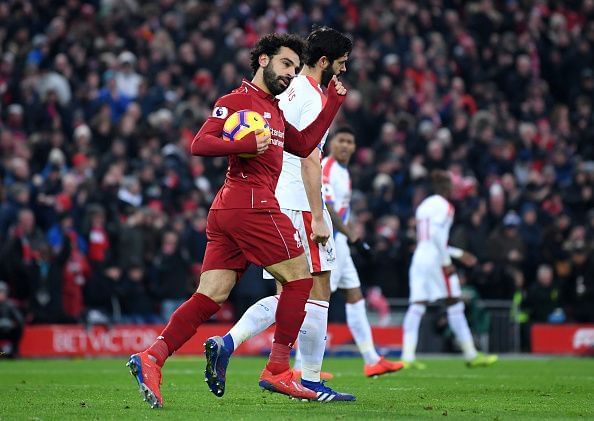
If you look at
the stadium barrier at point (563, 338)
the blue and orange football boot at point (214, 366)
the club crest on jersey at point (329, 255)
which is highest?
the club crest on jersey at point (329, 255)

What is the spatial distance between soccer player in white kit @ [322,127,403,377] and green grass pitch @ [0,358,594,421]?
251mm

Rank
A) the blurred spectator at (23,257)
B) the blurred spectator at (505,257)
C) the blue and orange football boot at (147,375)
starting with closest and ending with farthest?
the blue and orange football boot at (147,375)
the blurred spectator at (23,257)
the blurred spectator at (505,257)

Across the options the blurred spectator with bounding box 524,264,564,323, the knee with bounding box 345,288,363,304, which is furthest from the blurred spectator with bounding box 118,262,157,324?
the knee with bounding box 345,288,363,304

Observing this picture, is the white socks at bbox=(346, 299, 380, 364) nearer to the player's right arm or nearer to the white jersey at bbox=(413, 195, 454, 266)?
the white jersey at bbox=(413, 195, 454, 266)

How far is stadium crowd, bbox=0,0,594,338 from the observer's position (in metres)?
20.7

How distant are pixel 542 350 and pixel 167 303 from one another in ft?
23.1

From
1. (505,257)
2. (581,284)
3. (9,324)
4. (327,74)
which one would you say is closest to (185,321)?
(327,74)

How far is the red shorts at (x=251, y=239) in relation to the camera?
916 centimetres

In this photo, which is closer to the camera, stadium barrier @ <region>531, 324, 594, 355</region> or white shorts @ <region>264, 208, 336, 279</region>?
white shorts @ <region>264, 208, 336, 279</region>

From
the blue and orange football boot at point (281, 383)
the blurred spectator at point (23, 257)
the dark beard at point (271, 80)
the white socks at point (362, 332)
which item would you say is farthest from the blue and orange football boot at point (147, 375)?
the blurred spectator at point (23, 257)

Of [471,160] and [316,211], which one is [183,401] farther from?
[471,160]

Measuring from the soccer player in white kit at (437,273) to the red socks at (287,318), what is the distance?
7622 millimetres

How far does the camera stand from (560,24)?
3109cm

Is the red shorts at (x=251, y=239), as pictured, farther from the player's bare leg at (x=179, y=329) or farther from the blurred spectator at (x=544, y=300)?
the blurred spectator at (x=544, y=300)
